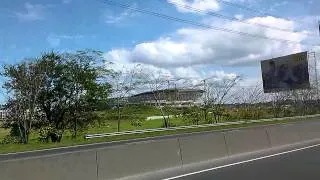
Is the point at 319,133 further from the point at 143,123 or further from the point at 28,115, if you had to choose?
the point at 143,123

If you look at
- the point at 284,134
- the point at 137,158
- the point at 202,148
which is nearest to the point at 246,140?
the point at 202,148

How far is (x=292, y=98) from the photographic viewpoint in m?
79.2

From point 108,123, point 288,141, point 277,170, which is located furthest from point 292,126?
point 108,123

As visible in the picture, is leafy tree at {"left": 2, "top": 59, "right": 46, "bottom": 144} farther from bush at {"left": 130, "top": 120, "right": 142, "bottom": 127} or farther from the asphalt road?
the asphalt road

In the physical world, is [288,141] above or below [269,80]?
below

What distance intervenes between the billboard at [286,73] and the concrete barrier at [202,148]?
53.2m

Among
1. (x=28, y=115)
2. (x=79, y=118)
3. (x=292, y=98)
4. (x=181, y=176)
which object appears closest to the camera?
(x=181, y=176)

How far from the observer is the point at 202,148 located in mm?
17359

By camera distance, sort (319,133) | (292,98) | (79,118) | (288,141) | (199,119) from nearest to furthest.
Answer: (288,141) < (319,133) < (79,118) < (199,119) < (292,98)

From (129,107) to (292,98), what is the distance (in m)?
24.4

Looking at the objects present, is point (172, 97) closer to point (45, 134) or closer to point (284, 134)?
point (45, 134)

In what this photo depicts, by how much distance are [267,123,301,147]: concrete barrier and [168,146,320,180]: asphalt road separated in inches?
136

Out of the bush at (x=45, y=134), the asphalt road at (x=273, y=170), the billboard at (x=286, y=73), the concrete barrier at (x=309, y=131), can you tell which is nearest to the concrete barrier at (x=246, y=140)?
the asphalt road at (x=273, y=170)

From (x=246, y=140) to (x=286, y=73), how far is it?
2143 inches
